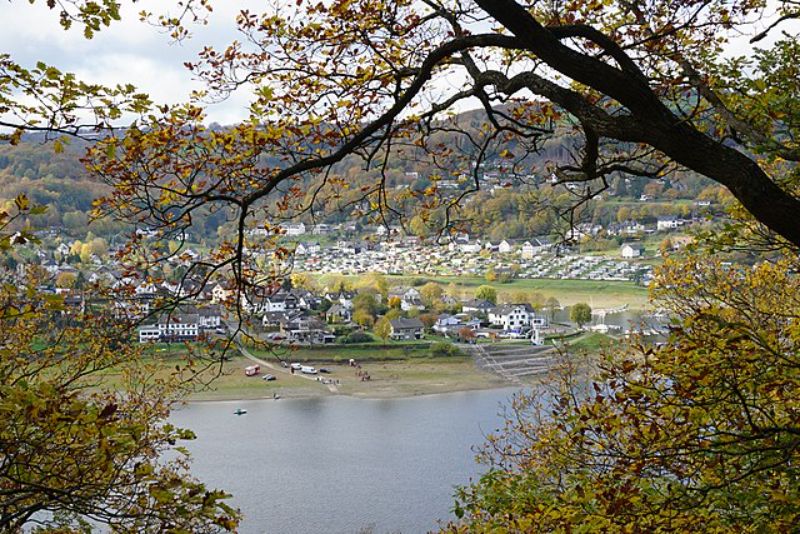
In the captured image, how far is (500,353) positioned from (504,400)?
894 cm

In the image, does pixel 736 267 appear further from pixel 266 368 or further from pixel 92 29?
pixel 266 368

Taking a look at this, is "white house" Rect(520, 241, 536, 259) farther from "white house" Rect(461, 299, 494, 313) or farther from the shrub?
the shrub

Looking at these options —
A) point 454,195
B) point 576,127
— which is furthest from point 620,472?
point 454,195

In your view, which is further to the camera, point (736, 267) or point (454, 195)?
point (736, 267)

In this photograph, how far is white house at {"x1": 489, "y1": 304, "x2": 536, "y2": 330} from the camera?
34250mm

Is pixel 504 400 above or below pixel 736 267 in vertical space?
below

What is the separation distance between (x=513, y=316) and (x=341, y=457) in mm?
20032

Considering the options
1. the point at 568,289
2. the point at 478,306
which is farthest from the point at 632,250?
the point at 478,306

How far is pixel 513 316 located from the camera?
3466 cm

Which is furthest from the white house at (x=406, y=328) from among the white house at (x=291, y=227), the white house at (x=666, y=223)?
the white house at (x=666, y=223)

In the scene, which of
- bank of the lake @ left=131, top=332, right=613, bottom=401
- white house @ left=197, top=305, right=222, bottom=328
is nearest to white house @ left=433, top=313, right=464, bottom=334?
bank of the lake @ left=131, top=332, right=613, bottom=401

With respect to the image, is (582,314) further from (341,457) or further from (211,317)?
(211,317)

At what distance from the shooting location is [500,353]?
29.9 metres

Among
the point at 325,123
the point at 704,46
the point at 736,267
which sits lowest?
the point at 736,267
